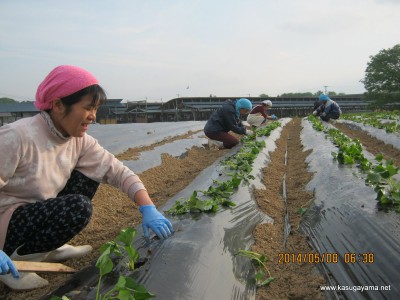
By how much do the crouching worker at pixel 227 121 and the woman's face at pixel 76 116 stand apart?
18.8 ft

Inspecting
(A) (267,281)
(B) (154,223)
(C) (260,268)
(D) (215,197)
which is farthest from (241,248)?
(D) (215,197)

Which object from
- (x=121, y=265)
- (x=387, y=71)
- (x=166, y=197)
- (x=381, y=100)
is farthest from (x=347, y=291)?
(x=387, y=71)

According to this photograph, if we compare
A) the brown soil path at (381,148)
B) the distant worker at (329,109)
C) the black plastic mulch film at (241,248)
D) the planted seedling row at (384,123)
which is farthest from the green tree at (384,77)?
the black plastic mulch film at (241,248)

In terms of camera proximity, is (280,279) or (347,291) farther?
A: (280,279)

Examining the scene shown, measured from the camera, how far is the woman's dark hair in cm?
211

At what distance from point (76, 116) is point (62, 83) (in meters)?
0.22

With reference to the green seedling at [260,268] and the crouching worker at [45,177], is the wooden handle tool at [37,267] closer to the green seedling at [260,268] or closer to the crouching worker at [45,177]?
the crouching worker at [45,177]

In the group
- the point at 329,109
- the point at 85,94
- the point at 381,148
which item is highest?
the point at 85,94

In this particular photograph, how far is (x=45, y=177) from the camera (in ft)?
7.41

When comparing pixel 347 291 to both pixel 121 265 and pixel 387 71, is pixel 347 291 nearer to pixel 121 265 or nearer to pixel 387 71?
pixel 121 265

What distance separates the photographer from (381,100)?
3744 cm

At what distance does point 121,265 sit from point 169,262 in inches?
11.2

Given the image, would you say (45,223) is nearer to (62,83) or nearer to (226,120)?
(62,83)
